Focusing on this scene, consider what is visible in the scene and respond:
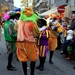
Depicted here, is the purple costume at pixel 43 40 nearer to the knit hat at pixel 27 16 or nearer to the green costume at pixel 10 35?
the green costume at pixel 10 35

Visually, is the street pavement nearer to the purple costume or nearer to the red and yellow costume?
the purple costume

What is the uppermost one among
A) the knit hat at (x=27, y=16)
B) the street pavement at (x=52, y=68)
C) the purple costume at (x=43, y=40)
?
the knit hat at (x=27, y=16)

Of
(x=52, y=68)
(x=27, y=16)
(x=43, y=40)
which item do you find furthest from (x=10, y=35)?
(x=52, y=68)

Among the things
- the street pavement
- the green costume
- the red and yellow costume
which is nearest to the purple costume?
the street pavement

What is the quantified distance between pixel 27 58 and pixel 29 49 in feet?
0.80

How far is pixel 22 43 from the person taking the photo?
22.4ft

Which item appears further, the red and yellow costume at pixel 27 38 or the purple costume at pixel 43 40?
the purple costume at pixel 43 40

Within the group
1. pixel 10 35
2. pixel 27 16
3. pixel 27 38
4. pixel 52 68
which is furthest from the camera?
pixel 52 68

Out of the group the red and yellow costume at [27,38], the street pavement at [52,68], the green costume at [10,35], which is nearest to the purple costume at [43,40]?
the street pavement at [52,68]

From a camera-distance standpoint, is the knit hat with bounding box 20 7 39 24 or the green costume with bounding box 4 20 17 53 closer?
the knit hat with bounding box 20 7 39 24

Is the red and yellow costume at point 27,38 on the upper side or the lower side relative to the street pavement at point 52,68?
upper

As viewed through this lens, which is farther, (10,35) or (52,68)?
(52,68)

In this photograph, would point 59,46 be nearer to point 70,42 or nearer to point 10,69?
point 70,42

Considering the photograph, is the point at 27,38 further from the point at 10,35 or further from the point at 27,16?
the point at 10,35
